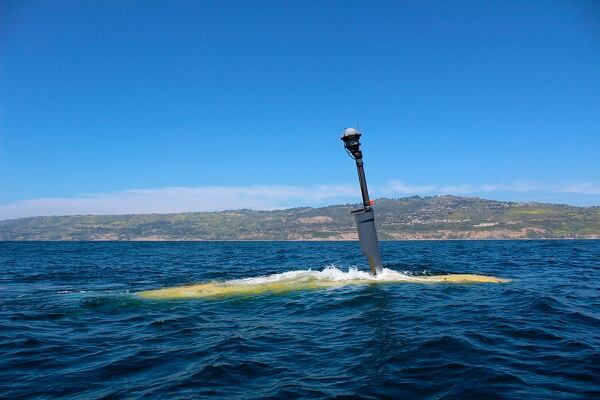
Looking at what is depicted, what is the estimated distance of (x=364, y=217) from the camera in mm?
23297

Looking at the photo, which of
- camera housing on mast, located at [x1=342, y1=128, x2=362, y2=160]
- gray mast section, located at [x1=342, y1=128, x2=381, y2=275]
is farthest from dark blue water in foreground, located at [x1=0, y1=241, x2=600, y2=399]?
camera housing on mast, located at [x1=342, y1=128, x2=362, y2=160]

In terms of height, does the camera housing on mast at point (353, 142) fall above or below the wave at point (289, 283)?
above

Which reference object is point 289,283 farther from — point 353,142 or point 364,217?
point 353,142

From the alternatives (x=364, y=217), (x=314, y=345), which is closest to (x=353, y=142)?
(x=364, y=217)

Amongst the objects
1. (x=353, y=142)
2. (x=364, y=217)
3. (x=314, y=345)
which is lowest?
(x=314, y=345)

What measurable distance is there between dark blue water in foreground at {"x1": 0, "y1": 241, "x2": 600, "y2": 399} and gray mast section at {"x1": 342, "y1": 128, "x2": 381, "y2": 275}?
10.4 feet

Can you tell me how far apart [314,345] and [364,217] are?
39.2 ft

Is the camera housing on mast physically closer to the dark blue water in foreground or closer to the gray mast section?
the gray mast section

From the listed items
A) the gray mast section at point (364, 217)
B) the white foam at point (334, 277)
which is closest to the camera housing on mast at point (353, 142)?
the gray mast section at point (364, 217)

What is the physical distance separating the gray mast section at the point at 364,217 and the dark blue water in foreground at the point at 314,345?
318 centimetres

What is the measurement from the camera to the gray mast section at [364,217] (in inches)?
921

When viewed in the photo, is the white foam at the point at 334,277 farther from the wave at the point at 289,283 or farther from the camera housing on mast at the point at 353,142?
the camera housing on mast at the point at 353,142

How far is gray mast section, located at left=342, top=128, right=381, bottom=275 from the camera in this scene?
23391 millimetres

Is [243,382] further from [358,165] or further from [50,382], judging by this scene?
[358,165]
